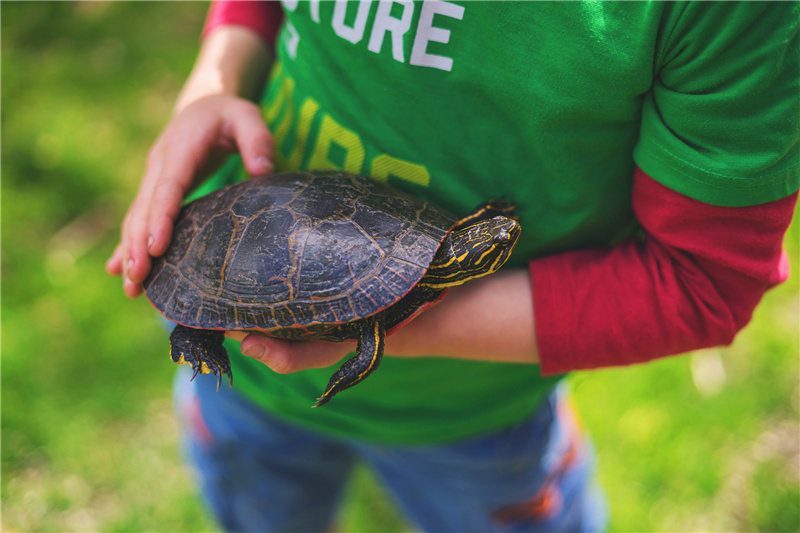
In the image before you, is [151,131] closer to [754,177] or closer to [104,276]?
[104,276]

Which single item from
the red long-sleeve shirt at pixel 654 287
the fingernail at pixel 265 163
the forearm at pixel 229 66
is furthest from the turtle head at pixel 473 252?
the forearm at pixel 229 66

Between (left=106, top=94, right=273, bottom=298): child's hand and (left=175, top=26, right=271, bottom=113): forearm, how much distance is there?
0.09 metres

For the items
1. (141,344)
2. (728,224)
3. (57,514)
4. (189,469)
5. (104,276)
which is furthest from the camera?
(104,276)

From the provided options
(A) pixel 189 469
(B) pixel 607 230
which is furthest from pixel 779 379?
(A) pixel 189 469

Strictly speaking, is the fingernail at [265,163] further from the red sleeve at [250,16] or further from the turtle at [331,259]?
the red sleeve at [250,16]

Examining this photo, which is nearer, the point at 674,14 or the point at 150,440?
the point at 674,14

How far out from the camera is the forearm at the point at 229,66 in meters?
1.27

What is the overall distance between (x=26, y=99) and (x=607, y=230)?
3.11 m

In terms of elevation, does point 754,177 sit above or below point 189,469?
above

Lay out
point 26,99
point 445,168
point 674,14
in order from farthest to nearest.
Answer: point 26,99, point 445,168, point 674,14

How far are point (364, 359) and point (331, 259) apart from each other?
0.18 metres

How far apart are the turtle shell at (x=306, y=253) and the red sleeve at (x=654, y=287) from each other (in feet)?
0.86

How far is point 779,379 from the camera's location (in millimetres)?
2166

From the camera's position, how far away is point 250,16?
1.35m
